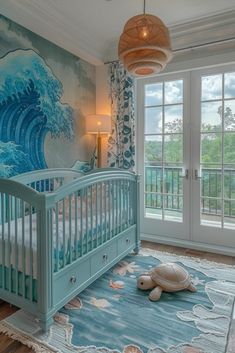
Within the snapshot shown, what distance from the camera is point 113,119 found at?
343cm

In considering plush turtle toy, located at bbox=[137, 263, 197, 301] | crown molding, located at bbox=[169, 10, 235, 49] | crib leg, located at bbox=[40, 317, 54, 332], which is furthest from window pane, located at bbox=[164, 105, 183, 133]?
crib leg, located at bbox=[40, 317, 54, 332]

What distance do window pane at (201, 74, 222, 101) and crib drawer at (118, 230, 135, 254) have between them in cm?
180

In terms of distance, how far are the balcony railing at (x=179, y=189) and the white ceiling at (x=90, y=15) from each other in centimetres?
150

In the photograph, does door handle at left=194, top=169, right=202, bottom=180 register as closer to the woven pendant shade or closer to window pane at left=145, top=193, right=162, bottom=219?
window pane at left=145, top=193, right=162, bottom=219

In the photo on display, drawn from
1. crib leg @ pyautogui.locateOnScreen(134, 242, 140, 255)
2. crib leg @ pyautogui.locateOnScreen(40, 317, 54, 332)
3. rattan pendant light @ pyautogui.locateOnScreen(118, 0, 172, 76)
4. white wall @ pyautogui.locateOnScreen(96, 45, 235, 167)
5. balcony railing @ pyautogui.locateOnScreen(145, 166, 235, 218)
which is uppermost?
white wall @ pyautogui.locateOnScreen(96, 45, 235, 167)

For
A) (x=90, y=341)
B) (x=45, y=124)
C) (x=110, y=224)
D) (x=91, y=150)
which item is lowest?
(x=90, y=341)

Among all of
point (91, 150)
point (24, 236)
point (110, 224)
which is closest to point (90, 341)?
point (24, 236)

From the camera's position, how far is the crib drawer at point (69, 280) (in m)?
1.71

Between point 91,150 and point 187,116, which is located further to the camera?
point 91,150

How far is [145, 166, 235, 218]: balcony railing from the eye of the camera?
3.03m

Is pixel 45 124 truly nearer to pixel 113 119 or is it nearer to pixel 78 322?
pixel 113 119

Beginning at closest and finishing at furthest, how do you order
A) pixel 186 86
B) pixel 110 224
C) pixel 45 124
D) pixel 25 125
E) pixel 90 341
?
pixel 90 341, pixel 110 224, pixel 25 125, pixel 45 124, pixel 186 86

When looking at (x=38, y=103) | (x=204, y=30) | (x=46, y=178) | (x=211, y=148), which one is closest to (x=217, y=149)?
(x=211, y=148)

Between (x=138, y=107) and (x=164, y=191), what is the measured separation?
3.84 feet
